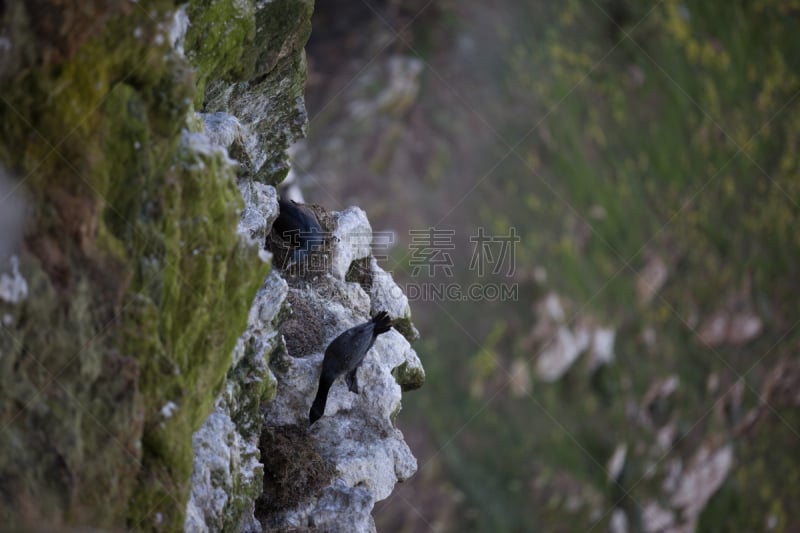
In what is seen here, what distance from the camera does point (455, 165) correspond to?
132ft

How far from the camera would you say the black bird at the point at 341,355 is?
1158 cm

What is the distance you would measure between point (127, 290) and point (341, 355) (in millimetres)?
4672

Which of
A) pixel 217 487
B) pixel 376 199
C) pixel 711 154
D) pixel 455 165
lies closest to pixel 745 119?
pixel 711 154

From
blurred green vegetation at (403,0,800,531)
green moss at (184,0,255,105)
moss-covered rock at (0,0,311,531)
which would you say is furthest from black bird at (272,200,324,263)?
blurred green vegetation at (403,0,800,531)

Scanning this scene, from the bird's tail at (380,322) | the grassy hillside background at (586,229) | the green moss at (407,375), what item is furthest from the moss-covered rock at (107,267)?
the grassy hillside background at (586,229)

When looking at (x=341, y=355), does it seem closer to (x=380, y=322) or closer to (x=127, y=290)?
(x=380, y=322)

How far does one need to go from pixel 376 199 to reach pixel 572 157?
46.1 feet

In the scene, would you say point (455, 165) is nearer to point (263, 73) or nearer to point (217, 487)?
Answer: point (263, 73)

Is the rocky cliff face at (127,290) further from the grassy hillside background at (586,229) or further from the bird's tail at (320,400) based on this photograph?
the grassy hillside background at (586,229)

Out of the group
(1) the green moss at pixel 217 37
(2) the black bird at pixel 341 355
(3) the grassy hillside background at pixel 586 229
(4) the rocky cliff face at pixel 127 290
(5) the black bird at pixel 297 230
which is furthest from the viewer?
(3) the grassy hillside background at pixel 586 229

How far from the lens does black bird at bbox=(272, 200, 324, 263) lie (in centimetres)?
1293

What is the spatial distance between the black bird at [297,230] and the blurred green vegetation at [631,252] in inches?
891

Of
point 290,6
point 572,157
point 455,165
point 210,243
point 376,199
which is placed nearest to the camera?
point 210,243

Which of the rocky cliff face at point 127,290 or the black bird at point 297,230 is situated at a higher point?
the black bird at point 297,230
